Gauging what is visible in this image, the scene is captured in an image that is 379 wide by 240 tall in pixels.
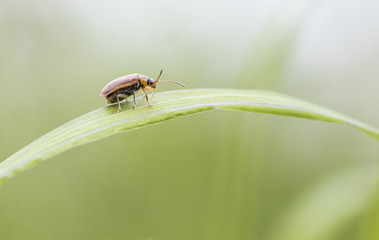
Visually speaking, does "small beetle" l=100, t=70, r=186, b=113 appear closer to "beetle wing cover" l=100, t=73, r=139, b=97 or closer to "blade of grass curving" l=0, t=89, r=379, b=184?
"beetle wing cover" l=100, t=73, r=139, b=97

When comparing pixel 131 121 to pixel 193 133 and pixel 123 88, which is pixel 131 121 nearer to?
pixel 123 88

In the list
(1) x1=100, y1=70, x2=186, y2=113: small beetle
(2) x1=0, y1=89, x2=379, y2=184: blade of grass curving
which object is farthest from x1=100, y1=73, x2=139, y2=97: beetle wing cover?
(2) x1=0, y1=89, x2=379, y2=184: blade of grass curving

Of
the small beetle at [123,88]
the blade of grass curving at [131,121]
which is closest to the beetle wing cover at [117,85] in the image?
the small beetle at [123,88]

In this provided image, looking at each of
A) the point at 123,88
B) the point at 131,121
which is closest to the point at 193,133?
the point at 123,88

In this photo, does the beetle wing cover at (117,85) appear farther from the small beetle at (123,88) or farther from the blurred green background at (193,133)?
the blurred green background at (193,133)

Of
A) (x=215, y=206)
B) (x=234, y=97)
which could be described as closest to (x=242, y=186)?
(x=215, y=206)

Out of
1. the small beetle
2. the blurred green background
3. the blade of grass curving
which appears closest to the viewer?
the blade of grass curving

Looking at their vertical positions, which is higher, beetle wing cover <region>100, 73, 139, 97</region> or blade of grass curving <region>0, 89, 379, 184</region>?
beetle wing cover <region>100, 73, 139, 97</region>

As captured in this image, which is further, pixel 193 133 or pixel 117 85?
pixel 193 133
